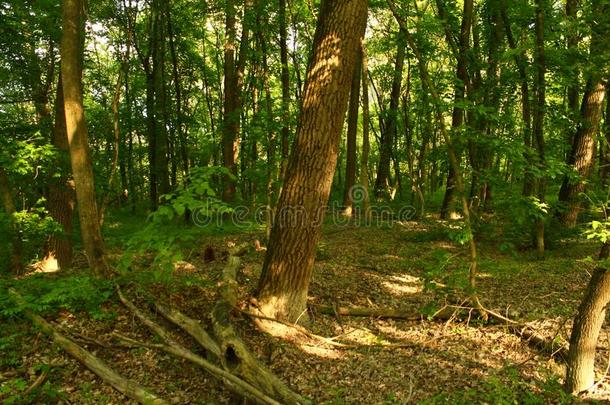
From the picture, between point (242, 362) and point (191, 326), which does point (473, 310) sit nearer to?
point (242, 362)

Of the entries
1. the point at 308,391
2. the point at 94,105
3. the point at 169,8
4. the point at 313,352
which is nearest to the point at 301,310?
the point at 313,352

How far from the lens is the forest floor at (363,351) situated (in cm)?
443

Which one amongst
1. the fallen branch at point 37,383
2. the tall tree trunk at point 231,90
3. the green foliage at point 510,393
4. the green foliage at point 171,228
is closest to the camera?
the fallen branch at point 37,383

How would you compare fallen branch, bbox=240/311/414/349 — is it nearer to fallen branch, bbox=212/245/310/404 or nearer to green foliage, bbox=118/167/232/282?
fallen branch, bbox=212/245/310/404

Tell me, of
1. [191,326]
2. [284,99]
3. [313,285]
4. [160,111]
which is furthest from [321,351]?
[160,111]

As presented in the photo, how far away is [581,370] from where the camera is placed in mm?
4570

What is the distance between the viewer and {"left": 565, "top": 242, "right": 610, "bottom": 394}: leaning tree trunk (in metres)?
4.46

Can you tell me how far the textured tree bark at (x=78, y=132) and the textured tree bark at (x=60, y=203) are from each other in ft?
8.19

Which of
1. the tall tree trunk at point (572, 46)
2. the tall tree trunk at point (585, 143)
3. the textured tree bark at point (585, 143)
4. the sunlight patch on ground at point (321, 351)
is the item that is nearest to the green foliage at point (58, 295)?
the sunlight patch on ground at point (321, 351)

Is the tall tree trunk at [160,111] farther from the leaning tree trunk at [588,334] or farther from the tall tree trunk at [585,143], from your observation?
the leaning tree trunk at [588,334]

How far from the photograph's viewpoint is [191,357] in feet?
15.0

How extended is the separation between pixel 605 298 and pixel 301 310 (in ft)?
12.3

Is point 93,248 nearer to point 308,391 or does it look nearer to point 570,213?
point 308,391

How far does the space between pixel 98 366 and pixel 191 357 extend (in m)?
0.98
